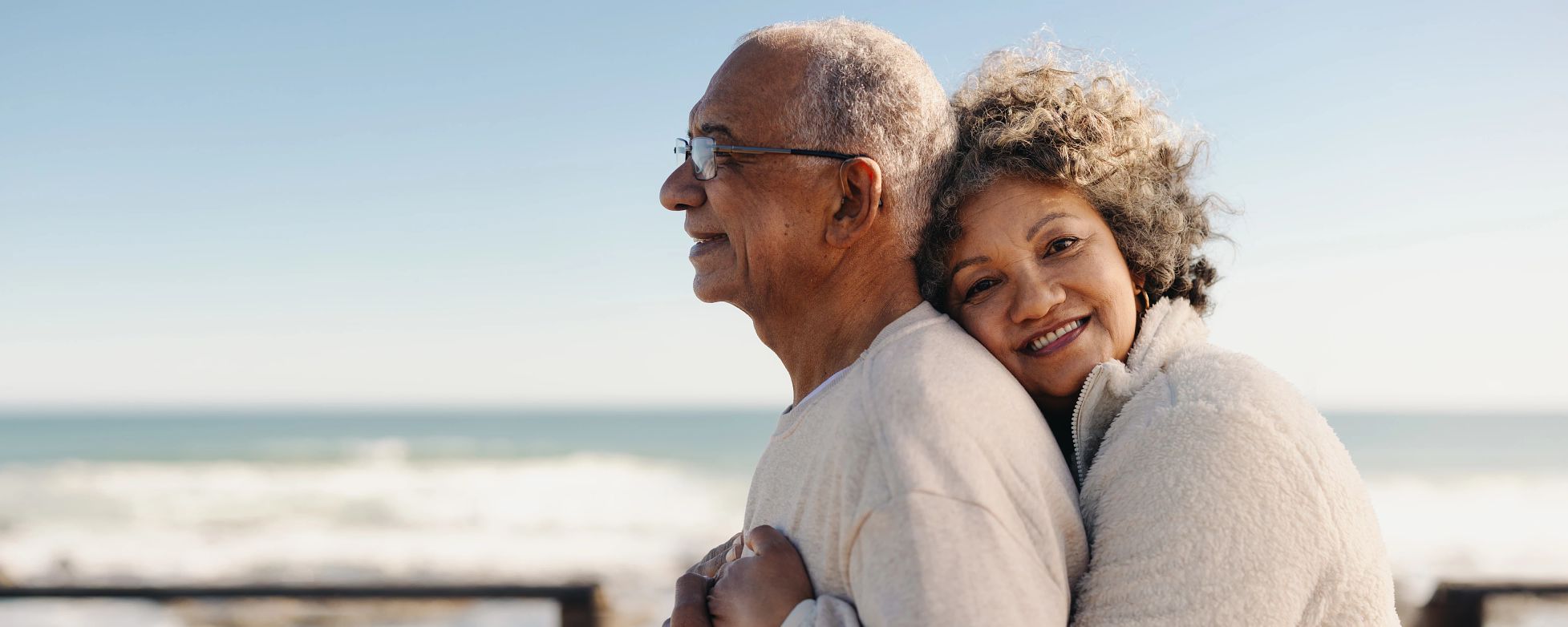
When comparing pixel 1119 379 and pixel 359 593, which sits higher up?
pixel 359 593

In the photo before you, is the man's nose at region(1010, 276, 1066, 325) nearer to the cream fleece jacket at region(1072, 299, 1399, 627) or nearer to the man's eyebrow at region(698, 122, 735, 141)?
the cream fleece jacket at region(1072, 299, 1399, 627)

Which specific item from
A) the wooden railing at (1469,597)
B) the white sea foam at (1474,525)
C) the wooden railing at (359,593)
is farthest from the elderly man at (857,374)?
the white sea foam at (1474,525)

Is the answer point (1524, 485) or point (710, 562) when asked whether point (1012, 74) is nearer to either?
point (710, 562)

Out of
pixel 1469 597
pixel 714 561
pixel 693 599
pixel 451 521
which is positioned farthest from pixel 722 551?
pixel 451 521

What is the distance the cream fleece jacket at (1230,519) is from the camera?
124 centimetres

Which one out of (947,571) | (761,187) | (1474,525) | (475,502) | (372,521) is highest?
(475,502)

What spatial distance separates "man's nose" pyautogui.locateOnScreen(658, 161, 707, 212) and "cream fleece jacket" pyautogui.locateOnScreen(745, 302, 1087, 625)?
0.49 meters

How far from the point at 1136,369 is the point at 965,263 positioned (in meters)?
0.30

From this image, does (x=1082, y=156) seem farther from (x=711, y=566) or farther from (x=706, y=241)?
(x=711, y=566)

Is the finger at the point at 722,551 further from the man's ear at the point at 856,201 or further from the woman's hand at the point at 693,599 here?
the man's ear at the point at 856,201

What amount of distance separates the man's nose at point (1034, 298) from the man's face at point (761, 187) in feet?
1.05

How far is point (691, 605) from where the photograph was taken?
55.9 inches

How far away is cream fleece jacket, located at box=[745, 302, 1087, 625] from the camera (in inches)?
43.9

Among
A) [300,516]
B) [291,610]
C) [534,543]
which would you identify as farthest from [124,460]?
[291,610]
